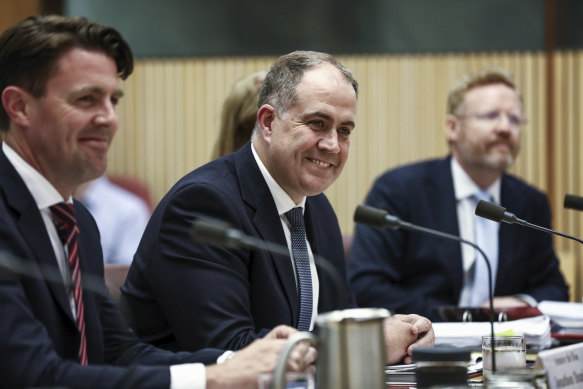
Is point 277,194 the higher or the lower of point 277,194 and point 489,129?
the lower

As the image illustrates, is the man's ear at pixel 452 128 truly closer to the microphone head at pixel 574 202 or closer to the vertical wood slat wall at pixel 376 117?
the vertical wood slat wall at pixel 376 117

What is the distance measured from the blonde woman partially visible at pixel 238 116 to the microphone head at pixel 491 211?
4.22ft

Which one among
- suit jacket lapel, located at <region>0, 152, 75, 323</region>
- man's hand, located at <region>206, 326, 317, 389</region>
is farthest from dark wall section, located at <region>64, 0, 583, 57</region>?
man's hand, located at <region>206, 326, 317, 389</region>

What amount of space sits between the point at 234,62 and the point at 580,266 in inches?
102

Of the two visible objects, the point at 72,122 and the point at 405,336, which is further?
the point at 405,336

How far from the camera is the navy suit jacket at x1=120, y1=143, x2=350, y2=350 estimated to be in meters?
2.37

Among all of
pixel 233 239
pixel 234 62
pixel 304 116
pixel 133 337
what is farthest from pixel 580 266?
pixel 233 239

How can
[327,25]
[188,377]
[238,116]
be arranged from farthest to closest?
[327,25]
[238,116]
[188,377]

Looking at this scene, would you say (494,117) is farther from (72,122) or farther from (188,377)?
(188,377)

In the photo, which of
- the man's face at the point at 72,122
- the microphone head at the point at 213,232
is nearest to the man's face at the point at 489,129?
the man's face at the point at 72,122

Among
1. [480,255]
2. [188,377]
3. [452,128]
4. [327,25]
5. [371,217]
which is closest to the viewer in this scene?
[188,377]

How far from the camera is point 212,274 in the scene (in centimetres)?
238

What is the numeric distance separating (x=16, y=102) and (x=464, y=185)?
8.08ft

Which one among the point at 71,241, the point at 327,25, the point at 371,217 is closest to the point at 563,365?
the point at 371,217
